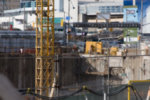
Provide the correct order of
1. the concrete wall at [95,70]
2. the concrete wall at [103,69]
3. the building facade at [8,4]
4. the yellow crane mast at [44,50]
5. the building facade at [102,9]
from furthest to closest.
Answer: the building facade at [8,4], the building facade at [102,9], the concrete wall at [103,69], the concrete wall at [95,70], the yellow crane mast at [44,50]

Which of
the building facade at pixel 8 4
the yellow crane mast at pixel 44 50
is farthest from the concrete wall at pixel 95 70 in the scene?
the building facade at pixel 8 4

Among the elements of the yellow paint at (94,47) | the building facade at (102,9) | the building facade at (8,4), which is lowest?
the yellow paint at (94,47)

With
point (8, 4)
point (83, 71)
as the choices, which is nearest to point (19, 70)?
point (83, 71)

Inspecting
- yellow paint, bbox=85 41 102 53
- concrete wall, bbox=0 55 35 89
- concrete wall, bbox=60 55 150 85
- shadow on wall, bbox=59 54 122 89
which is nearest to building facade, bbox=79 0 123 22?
yellow paint, bbox=85 41 102 53

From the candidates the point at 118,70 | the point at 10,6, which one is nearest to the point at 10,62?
the point at 118,70

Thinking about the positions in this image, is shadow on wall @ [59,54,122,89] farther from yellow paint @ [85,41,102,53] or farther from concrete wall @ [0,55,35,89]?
yellow paint @ [85,41,102,53]

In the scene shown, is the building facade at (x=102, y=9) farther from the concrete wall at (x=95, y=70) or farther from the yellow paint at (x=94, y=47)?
the concrete wall at (x=95, y=70)

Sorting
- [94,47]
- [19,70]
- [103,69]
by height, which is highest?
[94,47]

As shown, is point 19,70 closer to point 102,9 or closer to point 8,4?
point 102,9

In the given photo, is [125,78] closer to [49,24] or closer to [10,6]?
[49,24]

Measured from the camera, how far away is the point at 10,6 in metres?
74.2

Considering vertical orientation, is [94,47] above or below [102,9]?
below

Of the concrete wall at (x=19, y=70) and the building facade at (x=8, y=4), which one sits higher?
the building facade at (x=8, y=4)

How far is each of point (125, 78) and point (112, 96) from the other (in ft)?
70.7
